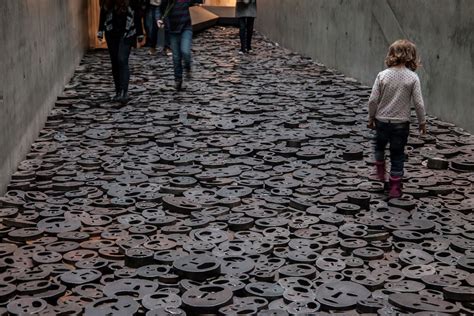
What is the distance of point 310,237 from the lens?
6.09 meters

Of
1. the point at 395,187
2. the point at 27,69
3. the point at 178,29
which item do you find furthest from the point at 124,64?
the point at 395,187

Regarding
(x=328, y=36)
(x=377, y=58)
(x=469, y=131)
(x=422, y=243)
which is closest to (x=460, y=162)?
(x=469, y=131)

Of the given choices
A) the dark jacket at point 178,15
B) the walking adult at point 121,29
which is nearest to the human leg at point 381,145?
the walking adult at point 121,29

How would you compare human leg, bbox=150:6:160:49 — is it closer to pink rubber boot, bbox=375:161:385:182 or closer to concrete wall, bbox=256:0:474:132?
concrete wall, bbox=256:0:474:132

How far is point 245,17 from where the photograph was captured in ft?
60.3

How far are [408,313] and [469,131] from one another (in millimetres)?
5497

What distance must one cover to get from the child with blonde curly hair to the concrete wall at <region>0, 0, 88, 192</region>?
11.6 ft

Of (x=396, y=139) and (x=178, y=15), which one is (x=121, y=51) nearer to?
(x=178, y=15)

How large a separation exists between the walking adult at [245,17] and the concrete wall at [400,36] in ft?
4.29

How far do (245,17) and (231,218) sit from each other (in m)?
12.5

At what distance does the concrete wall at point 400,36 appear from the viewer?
10.0 metres

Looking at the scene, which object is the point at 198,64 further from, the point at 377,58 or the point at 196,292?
the point at 196,292

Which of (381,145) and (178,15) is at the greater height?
(178,15)

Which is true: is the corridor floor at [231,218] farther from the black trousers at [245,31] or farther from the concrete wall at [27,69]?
the black trousers at [245,31]
